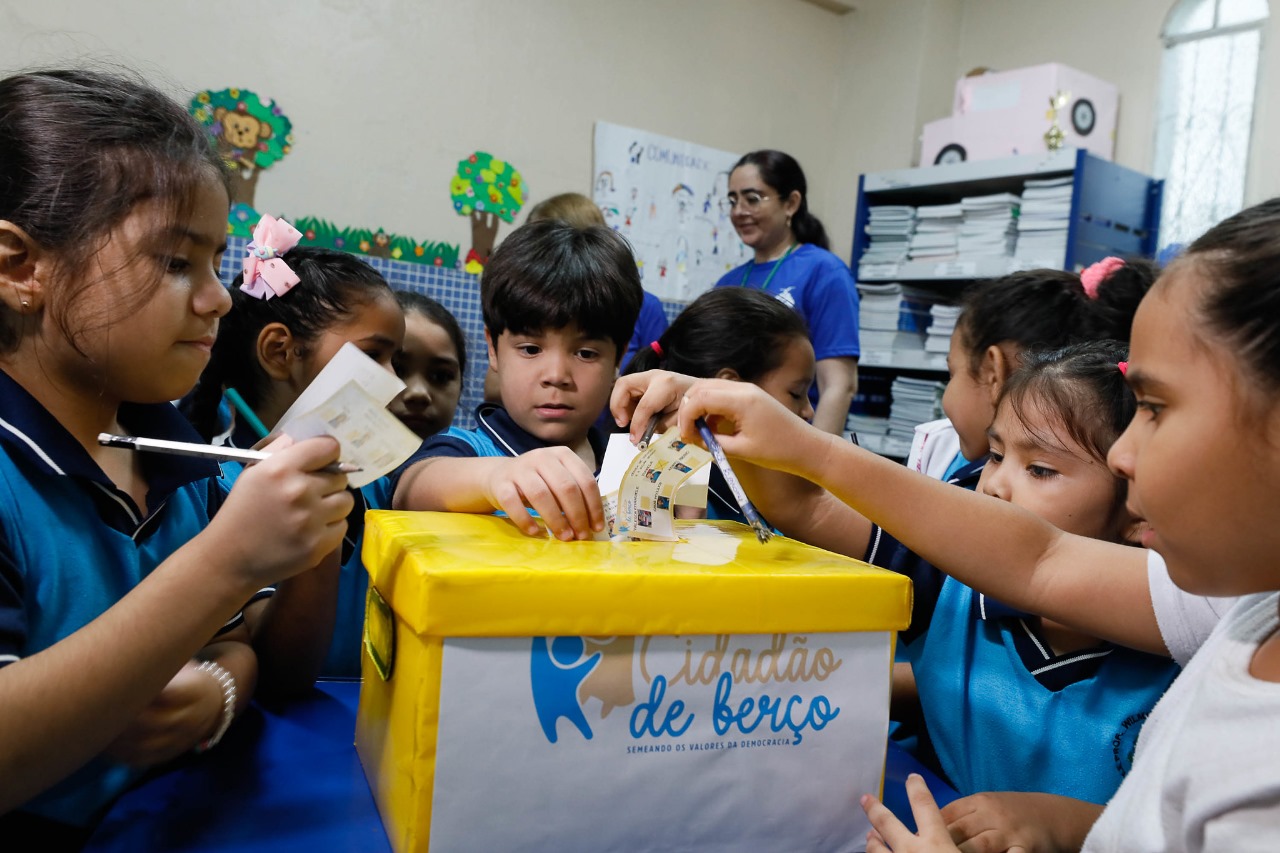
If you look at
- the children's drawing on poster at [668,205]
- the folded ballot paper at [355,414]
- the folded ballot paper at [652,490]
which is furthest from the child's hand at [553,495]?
the children's drawing on poster at [668,205]

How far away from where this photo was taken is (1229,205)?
10.9 ft

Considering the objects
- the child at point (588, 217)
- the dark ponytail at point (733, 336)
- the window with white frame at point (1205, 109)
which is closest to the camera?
the dark ponytail at point (733, 336)

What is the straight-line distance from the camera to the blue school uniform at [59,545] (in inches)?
27.9

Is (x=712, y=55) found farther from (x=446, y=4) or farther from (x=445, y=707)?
(x=445, y=707)

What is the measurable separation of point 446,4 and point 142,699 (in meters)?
2.97

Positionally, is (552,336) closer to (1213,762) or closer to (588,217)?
(1213,762)

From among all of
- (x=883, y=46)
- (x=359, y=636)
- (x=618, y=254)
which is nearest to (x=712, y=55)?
(x=883, y=46)

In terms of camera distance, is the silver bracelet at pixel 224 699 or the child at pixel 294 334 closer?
the silver bracelet at pixel 224 699

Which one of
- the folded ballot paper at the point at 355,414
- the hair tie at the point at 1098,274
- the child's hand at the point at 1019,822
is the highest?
the hair tie at the point at 1098,274

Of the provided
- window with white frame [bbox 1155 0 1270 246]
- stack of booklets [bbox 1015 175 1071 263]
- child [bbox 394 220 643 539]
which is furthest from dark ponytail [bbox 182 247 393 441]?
window with white frame [bbox 1155 0 1270 246]

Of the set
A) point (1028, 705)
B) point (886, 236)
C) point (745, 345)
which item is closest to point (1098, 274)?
point (745, 345)

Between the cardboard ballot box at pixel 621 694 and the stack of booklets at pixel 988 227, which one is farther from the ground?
the stack of booklets at pixel 988 227

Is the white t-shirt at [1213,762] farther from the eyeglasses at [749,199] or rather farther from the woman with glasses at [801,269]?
the eyeglasses at [749,199]

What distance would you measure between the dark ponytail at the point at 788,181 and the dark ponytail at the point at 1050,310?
1307mm
